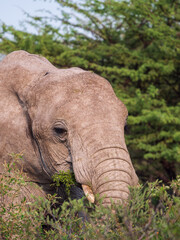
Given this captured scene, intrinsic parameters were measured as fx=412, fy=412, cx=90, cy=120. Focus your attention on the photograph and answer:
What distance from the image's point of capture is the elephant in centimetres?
345

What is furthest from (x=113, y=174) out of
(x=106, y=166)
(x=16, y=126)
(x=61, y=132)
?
(x=16, y=126)

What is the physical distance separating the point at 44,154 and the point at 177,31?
738cm

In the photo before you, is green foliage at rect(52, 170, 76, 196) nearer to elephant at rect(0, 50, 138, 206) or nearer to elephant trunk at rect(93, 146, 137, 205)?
elephant at rect(0, 50, 138, 206)

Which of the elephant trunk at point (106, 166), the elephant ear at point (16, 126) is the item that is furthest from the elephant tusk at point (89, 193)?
the elephant ear at point (16, 126)

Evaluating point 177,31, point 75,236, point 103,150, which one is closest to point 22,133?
point 103,150

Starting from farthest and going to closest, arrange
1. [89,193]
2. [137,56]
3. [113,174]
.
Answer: [137,56] → [89,193] → [113,174]

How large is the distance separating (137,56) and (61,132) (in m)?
6.70

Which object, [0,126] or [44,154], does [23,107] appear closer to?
[0,126]

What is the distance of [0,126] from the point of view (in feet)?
14.5

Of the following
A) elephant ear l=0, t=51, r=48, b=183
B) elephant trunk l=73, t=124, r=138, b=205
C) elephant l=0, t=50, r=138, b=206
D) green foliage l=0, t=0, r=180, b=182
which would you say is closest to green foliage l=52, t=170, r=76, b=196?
elephant l=0, t=50, r=138, b=206

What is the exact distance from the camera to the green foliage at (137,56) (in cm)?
939

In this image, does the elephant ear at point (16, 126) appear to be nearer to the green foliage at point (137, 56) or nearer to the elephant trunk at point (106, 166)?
the elephant trunk at point (106, 166)

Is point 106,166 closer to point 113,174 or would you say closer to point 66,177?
point 113,174

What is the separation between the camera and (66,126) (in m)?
3.83
